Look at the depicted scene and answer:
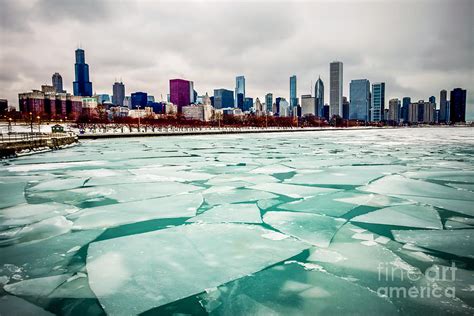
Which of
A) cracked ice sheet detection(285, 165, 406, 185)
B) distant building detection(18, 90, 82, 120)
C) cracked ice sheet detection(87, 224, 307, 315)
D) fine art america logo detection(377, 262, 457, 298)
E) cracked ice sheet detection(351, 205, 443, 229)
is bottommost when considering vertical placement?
fine art america logo detection(377, 262, 457, 298)

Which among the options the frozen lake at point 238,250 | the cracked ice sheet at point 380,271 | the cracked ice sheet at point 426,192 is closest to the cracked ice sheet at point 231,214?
the frozen lake at point 238,250

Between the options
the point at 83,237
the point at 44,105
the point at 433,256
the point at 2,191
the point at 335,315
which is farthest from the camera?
the point at 44,105

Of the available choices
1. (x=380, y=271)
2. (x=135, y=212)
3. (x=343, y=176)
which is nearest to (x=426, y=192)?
(x=343, y=176)

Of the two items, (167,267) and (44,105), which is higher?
(44,105)

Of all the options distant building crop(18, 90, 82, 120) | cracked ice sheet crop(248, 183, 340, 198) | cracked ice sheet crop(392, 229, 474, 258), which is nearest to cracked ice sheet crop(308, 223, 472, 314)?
cracked ice sheet crop(392, 229, 474, 258)

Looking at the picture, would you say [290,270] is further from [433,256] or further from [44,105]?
[44,105]

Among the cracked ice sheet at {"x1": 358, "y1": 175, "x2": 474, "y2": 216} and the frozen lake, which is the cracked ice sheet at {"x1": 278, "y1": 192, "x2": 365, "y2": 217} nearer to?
the frozen lake

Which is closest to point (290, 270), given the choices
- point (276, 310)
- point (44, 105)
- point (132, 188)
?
point (276, 310)

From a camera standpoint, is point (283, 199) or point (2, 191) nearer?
point (283, 199)
